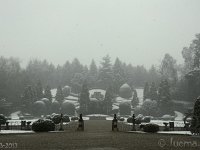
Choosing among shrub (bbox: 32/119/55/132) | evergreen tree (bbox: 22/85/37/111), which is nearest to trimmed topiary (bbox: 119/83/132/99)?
evergreen tree (bbox: 22/85/37/111)

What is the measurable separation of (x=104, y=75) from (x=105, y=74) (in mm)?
643

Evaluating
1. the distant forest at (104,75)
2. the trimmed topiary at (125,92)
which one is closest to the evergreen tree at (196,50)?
the distant forest at (104,75)

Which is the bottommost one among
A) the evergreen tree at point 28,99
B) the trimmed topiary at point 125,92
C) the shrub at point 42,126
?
the shrub at point 42,126

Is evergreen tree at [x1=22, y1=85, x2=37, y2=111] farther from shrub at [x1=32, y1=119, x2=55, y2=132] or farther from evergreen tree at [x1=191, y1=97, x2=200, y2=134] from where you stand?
evergreen tree at [x1=191, y1=97, x2=200, y2=134]

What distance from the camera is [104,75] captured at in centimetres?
12119

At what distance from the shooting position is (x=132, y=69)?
14625cm

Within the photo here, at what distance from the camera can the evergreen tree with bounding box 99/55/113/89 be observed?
392ft

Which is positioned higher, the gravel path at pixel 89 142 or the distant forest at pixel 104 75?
the distant forest at pixel 104 75

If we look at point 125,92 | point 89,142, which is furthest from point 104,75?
point 89,142

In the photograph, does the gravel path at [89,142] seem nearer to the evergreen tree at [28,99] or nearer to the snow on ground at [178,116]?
the snow on ground at [178,116]

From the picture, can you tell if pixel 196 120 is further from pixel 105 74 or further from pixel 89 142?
pixel 105 74

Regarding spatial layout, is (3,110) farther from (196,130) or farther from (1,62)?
(196,130)

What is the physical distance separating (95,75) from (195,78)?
55.1m

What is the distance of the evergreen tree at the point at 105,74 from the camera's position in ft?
392
